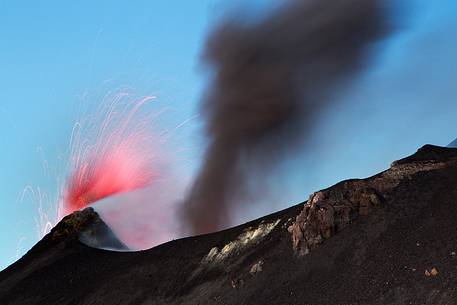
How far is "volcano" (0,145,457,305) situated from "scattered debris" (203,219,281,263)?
11 cm

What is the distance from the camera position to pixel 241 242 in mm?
41406

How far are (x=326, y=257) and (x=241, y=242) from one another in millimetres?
10487

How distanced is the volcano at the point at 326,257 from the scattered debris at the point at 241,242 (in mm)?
110

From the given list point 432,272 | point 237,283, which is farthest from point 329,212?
point 432,272

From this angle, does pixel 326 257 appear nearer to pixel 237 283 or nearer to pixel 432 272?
pixel 237 283

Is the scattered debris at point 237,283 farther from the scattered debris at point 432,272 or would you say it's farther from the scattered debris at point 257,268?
the scattered debris at point 432,272

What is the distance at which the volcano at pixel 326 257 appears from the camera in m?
27.2

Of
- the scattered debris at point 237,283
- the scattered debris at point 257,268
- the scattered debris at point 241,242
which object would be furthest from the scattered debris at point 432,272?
the scattered debris at point 241,242

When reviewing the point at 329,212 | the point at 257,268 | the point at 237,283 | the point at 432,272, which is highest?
the point at 329,212

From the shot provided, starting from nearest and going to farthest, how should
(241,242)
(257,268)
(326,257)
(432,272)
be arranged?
(432,272)
(326,257)
(257,268)
(241,242)

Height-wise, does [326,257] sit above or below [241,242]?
below

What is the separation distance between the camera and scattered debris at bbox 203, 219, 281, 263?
4066 centimetres

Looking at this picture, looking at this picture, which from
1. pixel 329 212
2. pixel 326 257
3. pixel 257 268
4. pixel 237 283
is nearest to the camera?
pixel 326 257

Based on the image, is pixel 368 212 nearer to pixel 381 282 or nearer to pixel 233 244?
pixel 381 282
